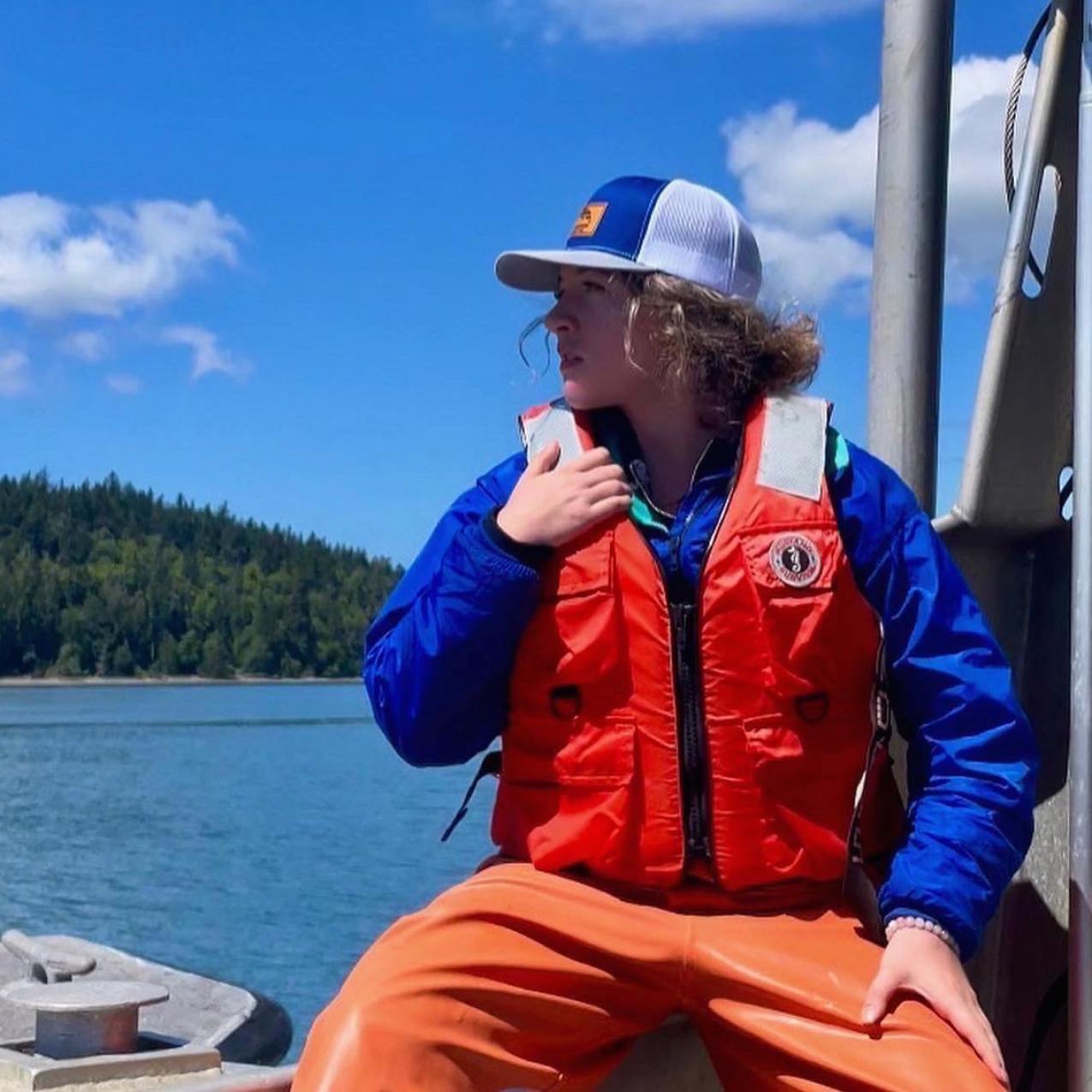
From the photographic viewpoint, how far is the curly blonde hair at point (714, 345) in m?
2.46

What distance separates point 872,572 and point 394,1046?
2.88ft

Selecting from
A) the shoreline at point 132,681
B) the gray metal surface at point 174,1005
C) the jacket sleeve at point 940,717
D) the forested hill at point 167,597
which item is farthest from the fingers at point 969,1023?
the shoreline at point 132,681

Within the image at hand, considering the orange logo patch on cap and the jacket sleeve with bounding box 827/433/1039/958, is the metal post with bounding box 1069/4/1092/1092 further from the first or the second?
the orange logo patch on cap

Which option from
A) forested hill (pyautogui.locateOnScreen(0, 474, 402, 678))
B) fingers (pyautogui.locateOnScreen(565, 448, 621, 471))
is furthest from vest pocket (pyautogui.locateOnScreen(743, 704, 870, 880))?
forested hill (pyautogui.locateOnScreen(0, 474, 402, 678))

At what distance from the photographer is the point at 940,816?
2195mm

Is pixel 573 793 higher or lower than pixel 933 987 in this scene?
higher

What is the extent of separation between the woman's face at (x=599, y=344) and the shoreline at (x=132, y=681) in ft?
344

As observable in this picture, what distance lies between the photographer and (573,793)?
7.52 ft

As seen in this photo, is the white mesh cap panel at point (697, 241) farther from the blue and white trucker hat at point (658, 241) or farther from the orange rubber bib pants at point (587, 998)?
the orange rubber bib pants at point (587, 998)

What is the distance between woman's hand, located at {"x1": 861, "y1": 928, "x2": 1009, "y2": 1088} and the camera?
2.06 m

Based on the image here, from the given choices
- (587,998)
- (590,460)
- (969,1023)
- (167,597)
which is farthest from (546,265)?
(167,597)

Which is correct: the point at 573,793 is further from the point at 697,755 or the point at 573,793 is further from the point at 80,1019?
the point at 80,1019

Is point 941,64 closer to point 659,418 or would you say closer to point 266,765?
point 659,418

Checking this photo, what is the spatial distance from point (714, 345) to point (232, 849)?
85.1 ft
